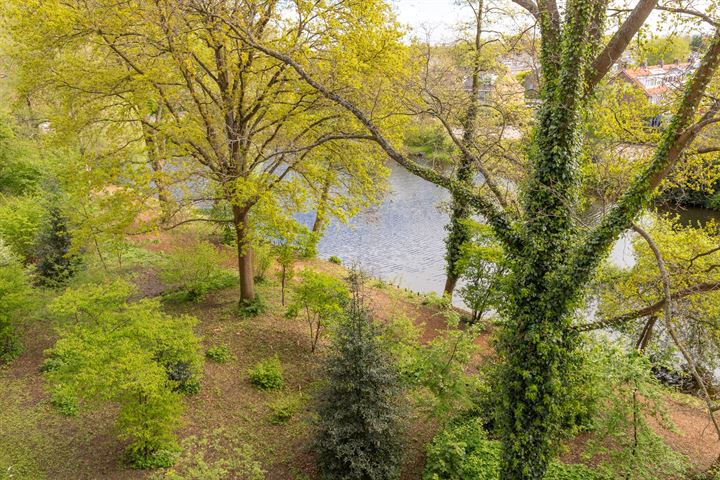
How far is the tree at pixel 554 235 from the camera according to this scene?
576 centimetres

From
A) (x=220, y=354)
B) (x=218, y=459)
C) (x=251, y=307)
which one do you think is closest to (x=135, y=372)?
(x=218, y=459)

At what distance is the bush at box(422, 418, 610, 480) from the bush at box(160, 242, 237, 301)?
748cm

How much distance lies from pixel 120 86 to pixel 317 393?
25.2 ft

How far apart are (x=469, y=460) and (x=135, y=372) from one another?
5.20m

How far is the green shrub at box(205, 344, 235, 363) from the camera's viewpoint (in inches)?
392

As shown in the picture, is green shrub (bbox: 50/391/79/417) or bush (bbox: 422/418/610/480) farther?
green shrub (bbox: 50/391/79/417)

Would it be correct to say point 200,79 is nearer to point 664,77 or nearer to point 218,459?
point 218,459

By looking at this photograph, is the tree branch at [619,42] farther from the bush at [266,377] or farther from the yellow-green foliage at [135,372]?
the bush at [266,377]

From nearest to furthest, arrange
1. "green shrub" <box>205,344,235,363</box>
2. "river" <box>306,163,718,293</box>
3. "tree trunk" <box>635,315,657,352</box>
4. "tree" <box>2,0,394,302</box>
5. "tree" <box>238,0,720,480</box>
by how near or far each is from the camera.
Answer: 1. "tree" <box>238,0,720,480</box>
2. "tree" <box>2,0,394,302</box>
3. "green shrub" <box>205,344,235,363</box>
4. "tree trunk" <box>635,315,657,352</box>
5. "river" <box>306,163,718,293</box>

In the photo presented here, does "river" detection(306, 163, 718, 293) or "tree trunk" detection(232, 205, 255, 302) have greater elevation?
"tree trunk" detection(232, 205, 255, 302)

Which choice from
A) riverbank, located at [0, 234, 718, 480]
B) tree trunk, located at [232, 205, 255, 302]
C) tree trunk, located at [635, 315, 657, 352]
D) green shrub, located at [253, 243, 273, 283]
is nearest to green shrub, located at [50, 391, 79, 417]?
riverbank, located at [0, 234, 718, 480]

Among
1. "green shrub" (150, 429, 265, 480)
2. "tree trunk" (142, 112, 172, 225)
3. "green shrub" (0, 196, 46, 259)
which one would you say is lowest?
"green shrub" (150, 429, 265, 480)

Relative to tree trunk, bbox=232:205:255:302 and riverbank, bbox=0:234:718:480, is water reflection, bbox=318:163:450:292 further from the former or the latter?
riverbank, bbox=0:234:718:480

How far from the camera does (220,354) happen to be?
1005cm
